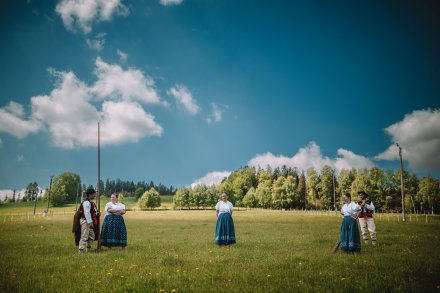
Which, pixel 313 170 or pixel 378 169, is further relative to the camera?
pixel 313 170

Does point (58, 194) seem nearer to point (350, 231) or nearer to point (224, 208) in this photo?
point (224, 208)

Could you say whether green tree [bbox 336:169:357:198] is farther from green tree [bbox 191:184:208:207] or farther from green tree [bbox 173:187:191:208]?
green tree [bbox 173:187:191:208]

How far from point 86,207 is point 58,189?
462 ft

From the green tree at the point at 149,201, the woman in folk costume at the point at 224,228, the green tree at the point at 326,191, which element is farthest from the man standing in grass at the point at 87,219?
the green tree at the point at 149,201

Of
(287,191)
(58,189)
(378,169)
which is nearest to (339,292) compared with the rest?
(378,169)

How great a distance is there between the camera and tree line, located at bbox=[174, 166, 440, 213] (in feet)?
289

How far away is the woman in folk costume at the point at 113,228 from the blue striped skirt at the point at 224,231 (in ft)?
15.4

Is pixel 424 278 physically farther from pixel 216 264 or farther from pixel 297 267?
pixel 216 264

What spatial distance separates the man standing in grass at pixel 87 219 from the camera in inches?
540

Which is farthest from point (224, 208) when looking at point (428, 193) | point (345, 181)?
point (428, 193)

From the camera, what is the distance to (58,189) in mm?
137375

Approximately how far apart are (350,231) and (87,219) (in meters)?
11.6

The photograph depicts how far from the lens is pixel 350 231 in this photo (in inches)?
530

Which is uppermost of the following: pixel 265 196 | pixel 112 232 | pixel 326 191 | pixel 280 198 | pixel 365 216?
pixel 365 216
